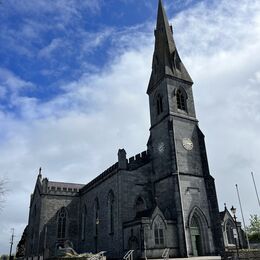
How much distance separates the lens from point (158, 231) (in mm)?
29719

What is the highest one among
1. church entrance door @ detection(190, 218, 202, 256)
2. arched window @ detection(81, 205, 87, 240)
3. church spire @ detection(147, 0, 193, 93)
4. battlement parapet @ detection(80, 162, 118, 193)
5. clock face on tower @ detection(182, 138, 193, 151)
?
church spire @ detection(147, 0, 193, 93)

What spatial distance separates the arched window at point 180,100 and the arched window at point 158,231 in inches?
628

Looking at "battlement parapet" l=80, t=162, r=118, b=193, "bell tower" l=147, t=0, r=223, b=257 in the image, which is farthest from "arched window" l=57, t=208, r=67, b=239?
"bell tower" l=147, t=0, r=223, b=257

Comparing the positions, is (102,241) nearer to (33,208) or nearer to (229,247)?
(229,247)

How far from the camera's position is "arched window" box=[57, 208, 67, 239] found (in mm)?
47041

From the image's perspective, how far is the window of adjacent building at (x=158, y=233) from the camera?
29.5m

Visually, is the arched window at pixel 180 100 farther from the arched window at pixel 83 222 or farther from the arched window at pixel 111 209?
the arched window at pixel 83 222

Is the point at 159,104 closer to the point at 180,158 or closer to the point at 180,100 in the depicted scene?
the point at 180,100

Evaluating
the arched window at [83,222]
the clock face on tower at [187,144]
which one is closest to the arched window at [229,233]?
the clock face on tower at [187,144]

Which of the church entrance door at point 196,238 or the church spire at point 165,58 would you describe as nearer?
the church entrance door at point 196,238

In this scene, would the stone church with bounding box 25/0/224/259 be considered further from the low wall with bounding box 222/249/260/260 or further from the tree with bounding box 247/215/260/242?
the tree with bounding box 247/215/260/242

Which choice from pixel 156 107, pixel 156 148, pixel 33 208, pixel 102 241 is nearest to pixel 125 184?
pixel 156 148

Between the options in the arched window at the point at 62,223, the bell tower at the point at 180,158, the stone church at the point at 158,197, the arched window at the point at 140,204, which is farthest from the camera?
the arched window at the point at 62,223

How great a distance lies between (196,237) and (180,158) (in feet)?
29.4
